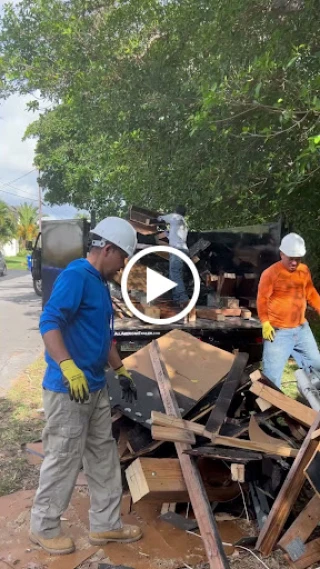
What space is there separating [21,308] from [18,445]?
10.3 meters

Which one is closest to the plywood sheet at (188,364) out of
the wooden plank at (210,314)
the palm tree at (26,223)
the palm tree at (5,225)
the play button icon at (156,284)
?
the wooden plank at (210,314)

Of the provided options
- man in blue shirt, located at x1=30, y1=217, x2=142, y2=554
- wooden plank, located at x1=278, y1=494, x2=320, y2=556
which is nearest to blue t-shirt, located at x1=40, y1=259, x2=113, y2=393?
man in blue shirt, located at x1=30, y1=217, x2=142, y2=554

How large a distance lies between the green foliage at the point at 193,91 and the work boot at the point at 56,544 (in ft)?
11.3

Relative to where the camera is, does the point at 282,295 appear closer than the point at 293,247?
No

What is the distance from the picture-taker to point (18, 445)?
4906mm

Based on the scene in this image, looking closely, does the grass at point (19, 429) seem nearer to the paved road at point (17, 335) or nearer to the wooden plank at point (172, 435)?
the paved road at point (17, 335)

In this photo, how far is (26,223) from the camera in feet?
208

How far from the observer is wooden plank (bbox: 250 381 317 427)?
3.44 meters

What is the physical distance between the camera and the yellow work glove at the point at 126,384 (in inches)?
146

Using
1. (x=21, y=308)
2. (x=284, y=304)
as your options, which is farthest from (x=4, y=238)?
(x=284, y=304)

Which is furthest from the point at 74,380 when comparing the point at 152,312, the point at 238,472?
the point at 152,312

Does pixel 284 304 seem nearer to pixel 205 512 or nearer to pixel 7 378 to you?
pixel 205 512

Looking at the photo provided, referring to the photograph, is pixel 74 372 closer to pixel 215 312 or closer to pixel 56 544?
pixel 56 544

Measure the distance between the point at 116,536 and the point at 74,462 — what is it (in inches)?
24.8
